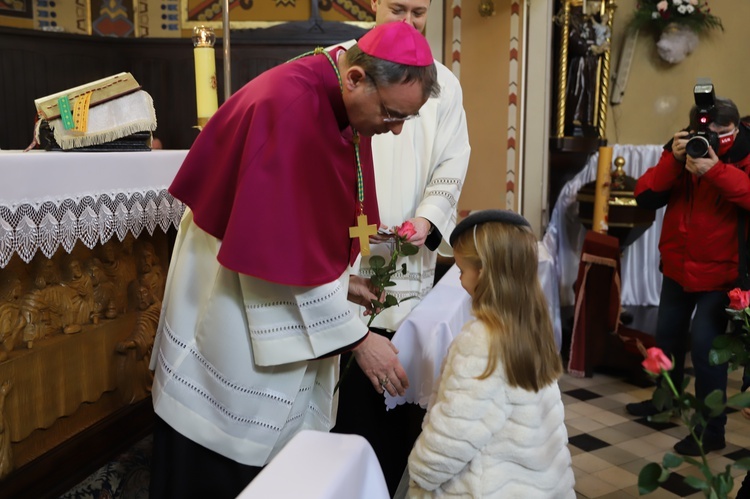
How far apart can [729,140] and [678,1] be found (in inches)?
147

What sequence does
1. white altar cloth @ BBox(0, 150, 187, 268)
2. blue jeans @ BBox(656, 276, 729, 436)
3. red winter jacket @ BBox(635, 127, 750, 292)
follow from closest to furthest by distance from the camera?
white altar cloth @ BBox(0, 150, 187, 268)
red winter jacket @ BBox(635, 127, 750, 292)
blue jeans @ BBox(656, 276, 729, 436)

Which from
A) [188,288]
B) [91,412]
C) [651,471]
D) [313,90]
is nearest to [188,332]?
[188,288]

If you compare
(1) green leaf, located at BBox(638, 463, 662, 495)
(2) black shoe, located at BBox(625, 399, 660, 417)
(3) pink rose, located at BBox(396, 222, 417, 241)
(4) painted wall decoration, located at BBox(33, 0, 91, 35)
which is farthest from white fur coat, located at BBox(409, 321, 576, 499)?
(4) painted wall decoration, located at BBox(33, 0, 91, 35)

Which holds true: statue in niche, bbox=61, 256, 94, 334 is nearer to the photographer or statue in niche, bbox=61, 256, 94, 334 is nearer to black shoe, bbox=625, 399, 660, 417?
the photographer

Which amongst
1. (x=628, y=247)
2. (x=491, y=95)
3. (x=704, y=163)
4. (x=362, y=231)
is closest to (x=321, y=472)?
(x=362, y=231)

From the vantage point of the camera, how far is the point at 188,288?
204 cm

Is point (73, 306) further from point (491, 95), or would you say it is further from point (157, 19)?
point (157, 19)

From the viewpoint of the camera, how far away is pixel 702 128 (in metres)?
3.55

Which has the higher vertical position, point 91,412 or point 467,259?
point 467,259

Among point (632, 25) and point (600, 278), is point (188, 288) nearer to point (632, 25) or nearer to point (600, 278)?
point (600, 278)

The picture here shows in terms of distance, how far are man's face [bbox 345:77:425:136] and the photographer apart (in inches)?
88.3

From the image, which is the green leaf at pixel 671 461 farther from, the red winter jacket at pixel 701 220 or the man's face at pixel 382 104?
the red winter jacket at pixel 701 220

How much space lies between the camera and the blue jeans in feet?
12.2

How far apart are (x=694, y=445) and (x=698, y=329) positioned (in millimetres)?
615
